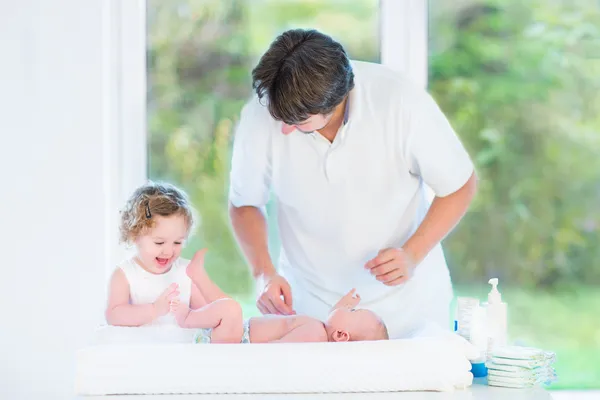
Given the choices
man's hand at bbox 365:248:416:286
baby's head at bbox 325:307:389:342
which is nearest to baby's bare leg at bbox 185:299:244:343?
baby's head at bbox 325:307:389:342

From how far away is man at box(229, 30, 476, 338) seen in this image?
2221mm

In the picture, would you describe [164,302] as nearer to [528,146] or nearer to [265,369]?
[265,369]

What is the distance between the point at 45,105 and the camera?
273cm

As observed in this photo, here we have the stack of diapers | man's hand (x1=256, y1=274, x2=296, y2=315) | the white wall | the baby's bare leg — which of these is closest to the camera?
the stack of diapers

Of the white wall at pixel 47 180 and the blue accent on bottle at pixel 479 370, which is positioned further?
the white wall at pixel 47 180

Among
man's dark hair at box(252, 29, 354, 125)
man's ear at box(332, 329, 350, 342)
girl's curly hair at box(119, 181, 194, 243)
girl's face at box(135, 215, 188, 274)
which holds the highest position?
man's dark hair at box(252, 29, 354, 125)

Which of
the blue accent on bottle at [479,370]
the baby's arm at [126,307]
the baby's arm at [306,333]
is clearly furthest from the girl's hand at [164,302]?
the blue accent on bottle at [479,370]

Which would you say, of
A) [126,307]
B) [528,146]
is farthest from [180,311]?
[528,146]

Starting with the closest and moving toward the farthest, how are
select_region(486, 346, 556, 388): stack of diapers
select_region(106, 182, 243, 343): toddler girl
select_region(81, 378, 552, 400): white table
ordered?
select_region(81, 378, 552, 400): white table, select_region(486, 346, 556, 388): stack of diapers, select_region(106, 182, 243, 343): toddler girl

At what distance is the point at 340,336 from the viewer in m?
2.02

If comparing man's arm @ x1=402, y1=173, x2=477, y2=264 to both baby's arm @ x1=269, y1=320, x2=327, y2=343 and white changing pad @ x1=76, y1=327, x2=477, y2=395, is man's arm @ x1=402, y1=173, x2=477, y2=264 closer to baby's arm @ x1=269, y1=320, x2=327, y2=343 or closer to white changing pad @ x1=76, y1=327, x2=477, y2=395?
baby's arm @ x1=269, y1=320, x2=327, y2=343

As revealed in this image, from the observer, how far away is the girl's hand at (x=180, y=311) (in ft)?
6.61

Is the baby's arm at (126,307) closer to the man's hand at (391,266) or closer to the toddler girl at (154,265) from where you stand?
the toddler girl at (154,265)

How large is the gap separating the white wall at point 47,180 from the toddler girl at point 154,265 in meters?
0.60
